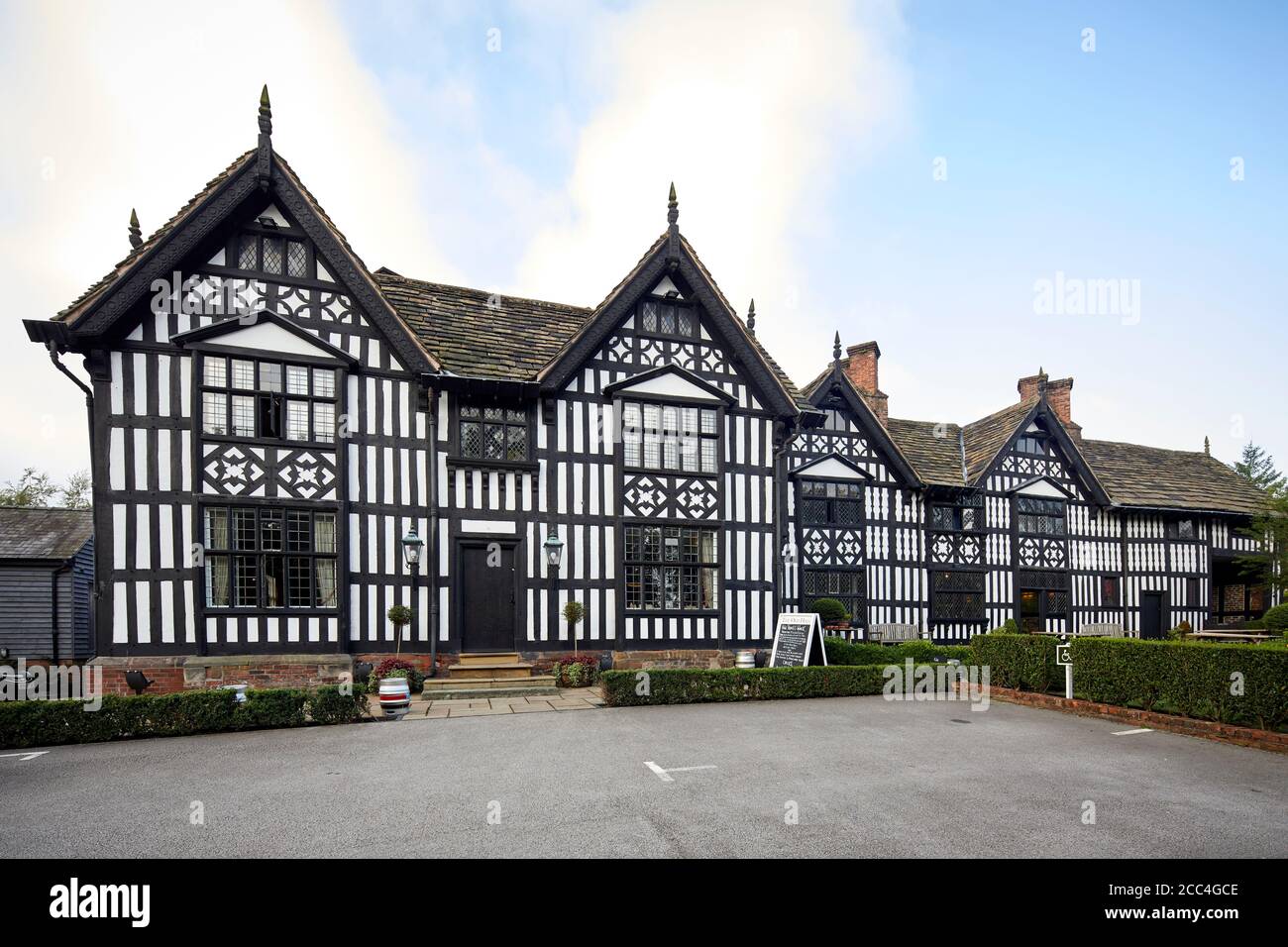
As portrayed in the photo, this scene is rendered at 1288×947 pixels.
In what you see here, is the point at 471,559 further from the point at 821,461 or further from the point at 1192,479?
the point at 1192,479

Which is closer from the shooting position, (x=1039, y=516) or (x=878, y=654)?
(x=878, y=654)

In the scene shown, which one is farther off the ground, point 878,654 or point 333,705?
point 333,705

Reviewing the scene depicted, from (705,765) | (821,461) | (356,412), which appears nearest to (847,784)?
(705,765)

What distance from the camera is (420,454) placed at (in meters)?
14.8

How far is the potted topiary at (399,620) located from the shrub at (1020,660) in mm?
12797

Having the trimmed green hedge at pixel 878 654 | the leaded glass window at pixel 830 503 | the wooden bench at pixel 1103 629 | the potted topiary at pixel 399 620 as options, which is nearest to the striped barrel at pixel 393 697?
Answer: the potted topiary at pixel 399 620

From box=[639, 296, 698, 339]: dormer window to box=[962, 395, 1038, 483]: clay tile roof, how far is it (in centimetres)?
1235

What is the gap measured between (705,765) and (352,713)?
20.5 feet

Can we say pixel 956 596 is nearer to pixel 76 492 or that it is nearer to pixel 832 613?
pixel 832 613

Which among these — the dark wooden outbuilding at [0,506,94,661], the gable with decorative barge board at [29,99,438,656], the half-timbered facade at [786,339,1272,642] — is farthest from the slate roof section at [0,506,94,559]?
the half-timbered facade at [786,339,1272,642]

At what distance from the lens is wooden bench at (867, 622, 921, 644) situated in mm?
20859

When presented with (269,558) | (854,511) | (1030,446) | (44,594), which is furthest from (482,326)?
(1030,446)

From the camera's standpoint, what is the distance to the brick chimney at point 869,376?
73.9 feet

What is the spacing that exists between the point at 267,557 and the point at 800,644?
1151cm
